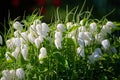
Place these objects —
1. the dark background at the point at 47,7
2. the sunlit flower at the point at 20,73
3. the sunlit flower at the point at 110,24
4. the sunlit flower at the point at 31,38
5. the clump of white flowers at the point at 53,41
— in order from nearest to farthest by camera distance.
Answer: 1. the sunlit flower at the point at 20,73
2. the clump of white flowers at the point at 53,41
3. the sunlit flower at the point at 31,38
4. the sunlit flower at the point at 110,24
5. the dark background at the point at 47,7

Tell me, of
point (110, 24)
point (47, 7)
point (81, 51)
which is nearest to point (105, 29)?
point (110, 24)

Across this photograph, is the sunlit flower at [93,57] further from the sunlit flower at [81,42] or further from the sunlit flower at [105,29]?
the sunlit flower at [105,29]

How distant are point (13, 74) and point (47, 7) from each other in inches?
132

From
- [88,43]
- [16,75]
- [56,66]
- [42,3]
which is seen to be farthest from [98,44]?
[42,3]

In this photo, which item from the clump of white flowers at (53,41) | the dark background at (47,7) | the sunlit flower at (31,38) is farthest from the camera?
the dark background at (47,7)

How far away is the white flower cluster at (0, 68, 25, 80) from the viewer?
3.39 meters

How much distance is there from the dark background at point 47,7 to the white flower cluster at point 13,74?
2.72 meters

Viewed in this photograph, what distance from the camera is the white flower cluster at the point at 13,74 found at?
3.39m

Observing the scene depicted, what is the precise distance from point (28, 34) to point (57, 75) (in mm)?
390

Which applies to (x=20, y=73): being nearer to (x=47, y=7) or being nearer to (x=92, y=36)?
(x=92, y=36)

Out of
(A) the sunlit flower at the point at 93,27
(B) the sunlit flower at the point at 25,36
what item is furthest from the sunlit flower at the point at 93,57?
(B) the sunlit flower at the point at 25,36

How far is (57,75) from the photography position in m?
3.53

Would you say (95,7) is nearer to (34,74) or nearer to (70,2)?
(70,2)

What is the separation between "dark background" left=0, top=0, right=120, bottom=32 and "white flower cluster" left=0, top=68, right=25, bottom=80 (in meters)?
2.72
